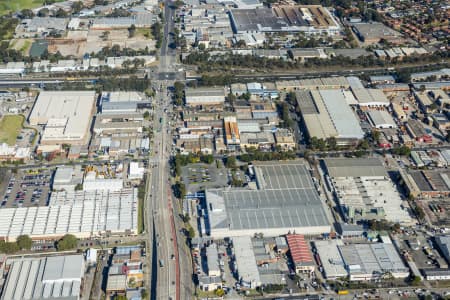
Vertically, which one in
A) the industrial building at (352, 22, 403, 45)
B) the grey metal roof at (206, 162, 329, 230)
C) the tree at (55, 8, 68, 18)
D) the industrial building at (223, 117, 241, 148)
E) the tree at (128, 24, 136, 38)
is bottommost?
the grey metal roof at (206, 162, 329, 230)

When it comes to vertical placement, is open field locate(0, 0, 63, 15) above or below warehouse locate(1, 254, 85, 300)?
above

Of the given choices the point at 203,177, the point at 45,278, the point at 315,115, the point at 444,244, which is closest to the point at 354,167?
the point at 315,115

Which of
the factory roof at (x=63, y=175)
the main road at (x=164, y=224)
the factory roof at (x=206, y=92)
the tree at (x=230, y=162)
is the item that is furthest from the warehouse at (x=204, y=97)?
the factory roof at (x=63, y=175)

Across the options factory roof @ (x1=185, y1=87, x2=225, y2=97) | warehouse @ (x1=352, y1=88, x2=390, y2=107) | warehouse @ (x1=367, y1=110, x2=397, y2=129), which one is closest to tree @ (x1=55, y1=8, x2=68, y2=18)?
factory roof @ (x1=185, y1=87, x2=225, y2=97)

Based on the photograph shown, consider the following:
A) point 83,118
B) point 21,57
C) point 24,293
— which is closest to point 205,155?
point 83,118

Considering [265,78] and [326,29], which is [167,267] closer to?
[265,78]

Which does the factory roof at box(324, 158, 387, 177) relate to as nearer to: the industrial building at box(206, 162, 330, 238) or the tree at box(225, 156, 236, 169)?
the industrial building at box(206, 162, 330, 238)

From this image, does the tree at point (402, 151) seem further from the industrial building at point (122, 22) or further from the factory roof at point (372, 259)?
the industrial building at point (122, 22)
